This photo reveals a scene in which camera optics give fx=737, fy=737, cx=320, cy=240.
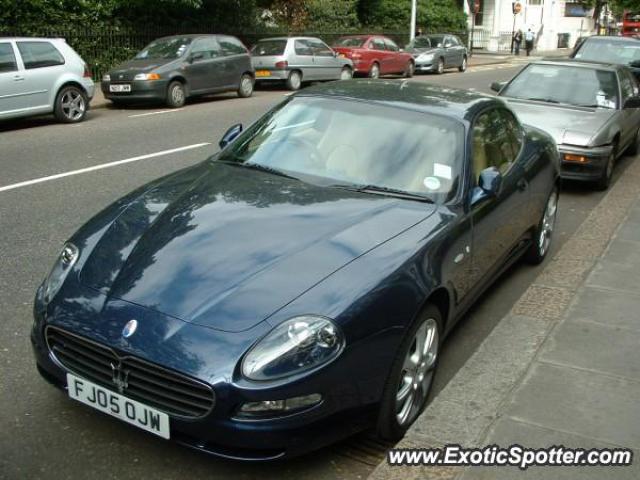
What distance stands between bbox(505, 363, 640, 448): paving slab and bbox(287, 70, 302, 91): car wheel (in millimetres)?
17812

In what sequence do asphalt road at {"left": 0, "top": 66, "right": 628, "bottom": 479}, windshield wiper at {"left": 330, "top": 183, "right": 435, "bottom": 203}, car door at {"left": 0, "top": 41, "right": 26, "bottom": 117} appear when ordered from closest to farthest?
asphalt road at {"left": 0, "top": 66, "right": 628, "bottom": 479} → windshield wiper at {"left": 330, "top": 183, "right": 435, "bottom": 203} → car door at {"left": 0, "top": 41, "right": 26, "bottom": 117}

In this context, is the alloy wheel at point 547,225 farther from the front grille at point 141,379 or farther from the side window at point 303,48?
the side window at point 303,48

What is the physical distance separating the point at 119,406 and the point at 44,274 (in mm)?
2721

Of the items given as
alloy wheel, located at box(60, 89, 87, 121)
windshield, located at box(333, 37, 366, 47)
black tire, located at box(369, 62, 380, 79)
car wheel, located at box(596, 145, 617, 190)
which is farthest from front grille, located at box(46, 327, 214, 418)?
windshield, located at box(333, 37, 366, 47)

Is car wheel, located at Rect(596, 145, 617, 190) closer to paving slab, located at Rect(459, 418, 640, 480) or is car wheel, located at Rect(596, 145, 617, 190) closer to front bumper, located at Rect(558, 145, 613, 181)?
front bumper, located at Rect(558, 145, 613, 181)

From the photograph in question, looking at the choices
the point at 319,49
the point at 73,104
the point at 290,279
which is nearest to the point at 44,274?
the point at 290,279

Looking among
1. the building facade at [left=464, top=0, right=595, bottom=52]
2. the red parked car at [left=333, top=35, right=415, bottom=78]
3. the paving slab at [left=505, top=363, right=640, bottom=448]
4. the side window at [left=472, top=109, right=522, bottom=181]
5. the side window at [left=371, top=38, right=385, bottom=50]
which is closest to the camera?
the paving slab at [left=505, top=363, right=640, bottom=448]

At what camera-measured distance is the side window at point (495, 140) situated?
4.68 metres

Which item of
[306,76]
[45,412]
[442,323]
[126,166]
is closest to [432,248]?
[442,323]

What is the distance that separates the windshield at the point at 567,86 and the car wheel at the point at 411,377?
676 centimetres

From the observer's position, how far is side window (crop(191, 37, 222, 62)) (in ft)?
55.7

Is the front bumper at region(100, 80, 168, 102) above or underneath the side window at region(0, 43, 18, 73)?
underneath

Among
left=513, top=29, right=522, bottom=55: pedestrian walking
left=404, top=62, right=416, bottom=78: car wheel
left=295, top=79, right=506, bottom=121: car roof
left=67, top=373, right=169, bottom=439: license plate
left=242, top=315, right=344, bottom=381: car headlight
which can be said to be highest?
left=295, top=79, right=506, bottom=121: car roof

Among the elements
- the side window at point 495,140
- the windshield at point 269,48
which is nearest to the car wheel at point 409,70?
the windshield at point 269,48
